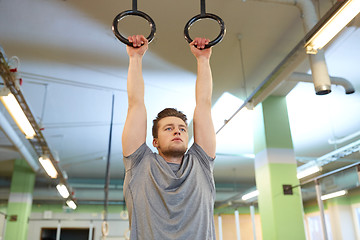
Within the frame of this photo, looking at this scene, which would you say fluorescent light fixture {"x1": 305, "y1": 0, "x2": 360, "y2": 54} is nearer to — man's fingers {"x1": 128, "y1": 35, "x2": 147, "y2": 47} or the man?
the man

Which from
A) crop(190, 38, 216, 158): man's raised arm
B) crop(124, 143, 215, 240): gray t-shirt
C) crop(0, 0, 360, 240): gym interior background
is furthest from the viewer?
crop(0, 0, 360, 240): gym interior background

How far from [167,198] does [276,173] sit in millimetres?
3625

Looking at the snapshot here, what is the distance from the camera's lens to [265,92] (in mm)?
3600

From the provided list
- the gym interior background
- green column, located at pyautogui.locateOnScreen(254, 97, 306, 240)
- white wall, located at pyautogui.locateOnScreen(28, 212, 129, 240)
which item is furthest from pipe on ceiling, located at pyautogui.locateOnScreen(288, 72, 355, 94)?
white wall, located at pyautogui.locateOnScreen(28, 212, 129, 240)

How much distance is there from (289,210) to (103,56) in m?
2.94

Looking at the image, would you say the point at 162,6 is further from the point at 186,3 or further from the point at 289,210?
the point at 289,210

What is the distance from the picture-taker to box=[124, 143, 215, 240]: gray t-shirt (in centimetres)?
113

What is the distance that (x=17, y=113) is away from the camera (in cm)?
385

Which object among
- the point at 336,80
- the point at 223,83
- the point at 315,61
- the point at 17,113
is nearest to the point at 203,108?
the point at 315,61

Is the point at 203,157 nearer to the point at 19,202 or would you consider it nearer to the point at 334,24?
the point at 334,24

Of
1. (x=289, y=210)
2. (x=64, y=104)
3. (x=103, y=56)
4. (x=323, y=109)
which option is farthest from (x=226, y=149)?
(x=103, y=56)

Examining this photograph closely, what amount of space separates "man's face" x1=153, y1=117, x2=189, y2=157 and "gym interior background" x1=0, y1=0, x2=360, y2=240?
1.53 m

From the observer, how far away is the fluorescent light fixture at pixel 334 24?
2123mm

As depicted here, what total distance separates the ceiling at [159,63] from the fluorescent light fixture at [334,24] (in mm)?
921
